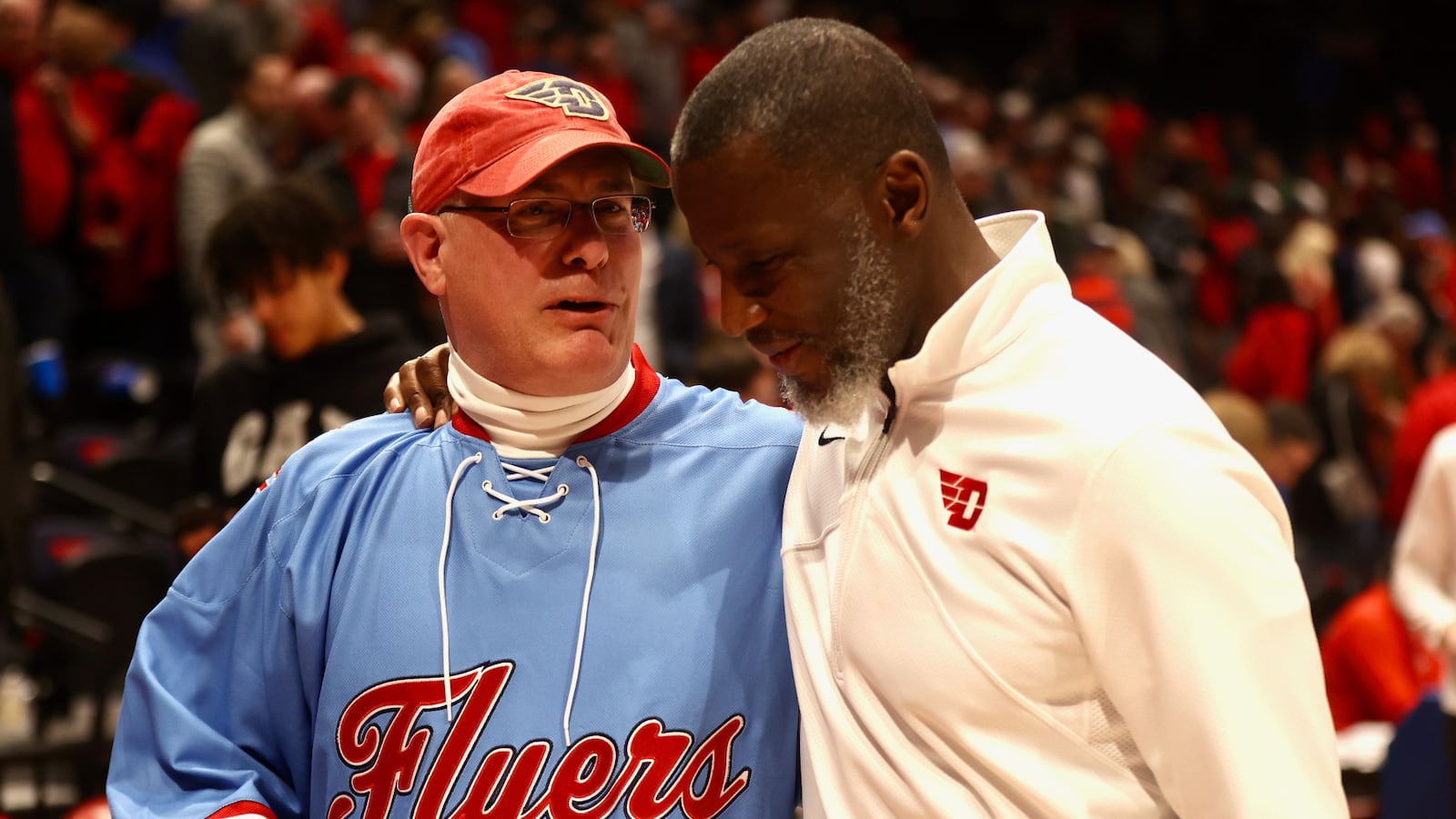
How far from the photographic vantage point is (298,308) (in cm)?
405

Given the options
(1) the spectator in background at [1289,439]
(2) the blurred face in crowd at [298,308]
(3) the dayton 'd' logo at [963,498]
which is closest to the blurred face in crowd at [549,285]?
(3) the dayton 'd' logo at [963,498]

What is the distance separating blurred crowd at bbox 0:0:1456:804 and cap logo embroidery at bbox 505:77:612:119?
1.28 feet

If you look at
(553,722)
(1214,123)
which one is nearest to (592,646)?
(553,722)

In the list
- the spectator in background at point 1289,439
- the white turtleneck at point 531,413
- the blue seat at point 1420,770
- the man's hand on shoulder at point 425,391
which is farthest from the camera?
the spectator in background at point 1289,439

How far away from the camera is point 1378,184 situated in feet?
54.0

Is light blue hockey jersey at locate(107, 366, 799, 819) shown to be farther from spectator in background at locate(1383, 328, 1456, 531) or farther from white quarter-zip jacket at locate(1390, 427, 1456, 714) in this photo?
spectator in background at locate(1383, 328, 1456, 531)

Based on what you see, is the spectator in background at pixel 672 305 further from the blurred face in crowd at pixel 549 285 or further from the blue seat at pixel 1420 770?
the blurred face in crowd at pixel 549 285

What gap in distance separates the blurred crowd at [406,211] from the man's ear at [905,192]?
0.52 ft

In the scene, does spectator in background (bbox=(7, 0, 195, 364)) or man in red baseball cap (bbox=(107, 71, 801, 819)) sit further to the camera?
spectator in background (bbox=(7, 0, 195, 364))

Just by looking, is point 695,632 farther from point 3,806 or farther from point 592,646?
point 3,806

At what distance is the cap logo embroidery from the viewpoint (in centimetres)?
217

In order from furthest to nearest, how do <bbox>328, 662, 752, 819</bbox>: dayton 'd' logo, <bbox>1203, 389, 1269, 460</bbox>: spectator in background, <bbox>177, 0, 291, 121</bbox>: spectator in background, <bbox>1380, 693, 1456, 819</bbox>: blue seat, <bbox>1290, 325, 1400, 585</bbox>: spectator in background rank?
<bbox>1290, 325, 1400, 585</bbox>: spectator in background
<bbox>177, 0, 291, 121</bbox>: spectator in background
<bbox>1203, 389, 1269, 460</bbox>: spectator in background
<bbox>1380, 693, 1456, 819</bbox>: blue seat
<bbox>328, 662, 752, 819</bbox>: dayton 'd' logo

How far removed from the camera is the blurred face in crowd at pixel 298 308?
405 cm

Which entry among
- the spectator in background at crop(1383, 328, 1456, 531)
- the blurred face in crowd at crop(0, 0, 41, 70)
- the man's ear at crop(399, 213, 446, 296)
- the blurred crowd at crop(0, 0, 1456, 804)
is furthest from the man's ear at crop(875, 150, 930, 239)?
the blurred face in crowd at crop(0, 0, 41, 70)
